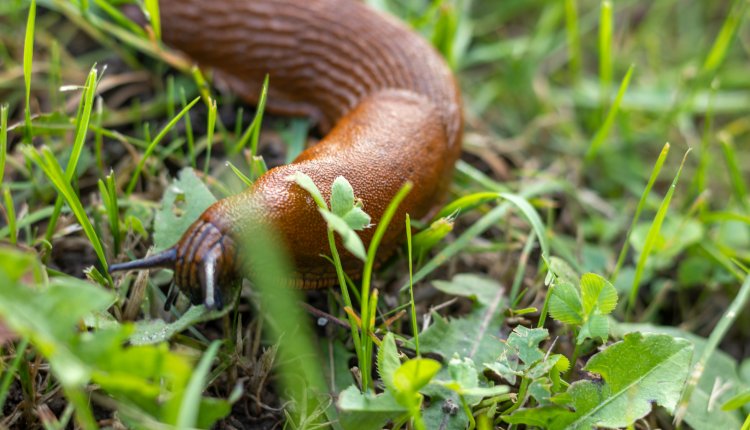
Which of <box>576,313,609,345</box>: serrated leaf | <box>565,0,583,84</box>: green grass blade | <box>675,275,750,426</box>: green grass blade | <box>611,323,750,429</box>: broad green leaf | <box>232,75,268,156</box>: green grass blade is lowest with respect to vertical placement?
<box>611,323,750,429</box>: broad green leaf

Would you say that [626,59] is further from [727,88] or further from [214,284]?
[214,284]

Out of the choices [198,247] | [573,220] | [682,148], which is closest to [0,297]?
[198,247]

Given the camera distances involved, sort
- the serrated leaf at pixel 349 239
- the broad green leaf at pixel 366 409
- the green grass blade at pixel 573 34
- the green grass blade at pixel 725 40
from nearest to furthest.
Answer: the serrated leaf at pixel 349 239 → the broad green leaf at pixel 366 409 → the green grass blade at pixel 725 40 → the green grass blade at pixel 573 34

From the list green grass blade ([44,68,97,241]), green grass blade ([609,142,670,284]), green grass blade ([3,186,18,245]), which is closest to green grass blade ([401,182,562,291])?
green grass blade ([609,142,670,284])

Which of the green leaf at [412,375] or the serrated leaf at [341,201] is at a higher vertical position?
the serrated leaf at [341,201]

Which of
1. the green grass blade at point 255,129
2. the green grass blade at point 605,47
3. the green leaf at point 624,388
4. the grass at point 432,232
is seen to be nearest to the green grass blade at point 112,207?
the grass at point 432,232

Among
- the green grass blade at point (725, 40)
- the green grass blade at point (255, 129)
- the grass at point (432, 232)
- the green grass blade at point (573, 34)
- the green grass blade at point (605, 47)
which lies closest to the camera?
the grass at point (432, 232)

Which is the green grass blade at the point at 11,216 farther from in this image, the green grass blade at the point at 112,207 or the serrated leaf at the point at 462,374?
the serrated leaf at the point at 462,374

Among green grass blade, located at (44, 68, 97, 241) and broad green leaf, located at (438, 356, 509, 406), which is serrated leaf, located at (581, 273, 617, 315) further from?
green grass blade, located at (44, 68, 97, 241)
